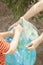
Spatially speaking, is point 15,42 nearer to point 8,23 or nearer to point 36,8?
point 36,8

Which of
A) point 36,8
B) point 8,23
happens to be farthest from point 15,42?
point 8,23

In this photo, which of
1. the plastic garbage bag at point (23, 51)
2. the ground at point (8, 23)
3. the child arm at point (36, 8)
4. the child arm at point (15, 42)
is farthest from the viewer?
the ground at point (8, 23)

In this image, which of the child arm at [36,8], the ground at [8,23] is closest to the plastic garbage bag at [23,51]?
the child arm at [36,8]

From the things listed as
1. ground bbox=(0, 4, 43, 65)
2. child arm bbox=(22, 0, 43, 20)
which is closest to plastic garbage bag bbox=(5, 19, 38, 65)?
child arm bbox=(22, 0, 43, 20)

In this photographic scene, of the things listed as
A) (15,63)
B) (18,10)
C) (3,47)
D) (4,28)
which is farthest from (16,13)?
(3,47)

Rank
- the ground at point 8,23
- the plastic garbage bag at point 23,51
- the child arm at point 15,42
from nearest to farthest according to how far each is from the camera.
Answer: the child arm at point 15,42
the plastic garbage bag at point 23,51
the ground at point 8,23

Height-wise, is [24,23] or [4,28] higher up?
[24,23]

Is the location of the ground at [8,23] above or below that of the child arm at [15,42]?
below

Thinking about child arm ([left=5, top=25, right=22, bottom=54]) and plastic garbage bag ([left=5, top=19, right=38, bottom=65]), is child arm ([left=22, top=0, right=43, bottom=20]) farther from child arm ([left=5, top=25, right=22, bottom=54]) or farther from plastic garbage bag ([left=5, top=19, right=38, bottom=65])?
child arm ([left=5, top=25, right=22, bottom=54])

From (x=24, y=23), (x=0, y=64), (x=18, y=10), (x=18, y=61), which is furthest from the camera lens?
(x=18, y=10)

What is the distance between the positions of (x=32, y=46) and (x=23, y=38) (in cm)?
41

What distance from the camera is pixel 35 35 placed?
1.81 m

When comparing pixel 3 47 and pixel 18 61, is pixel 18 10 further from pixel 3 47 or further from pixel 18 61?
pixel 3 47

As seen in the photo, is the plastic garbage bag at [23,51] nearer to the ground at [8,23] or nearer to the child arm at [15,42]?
the child arm at [15,42]
